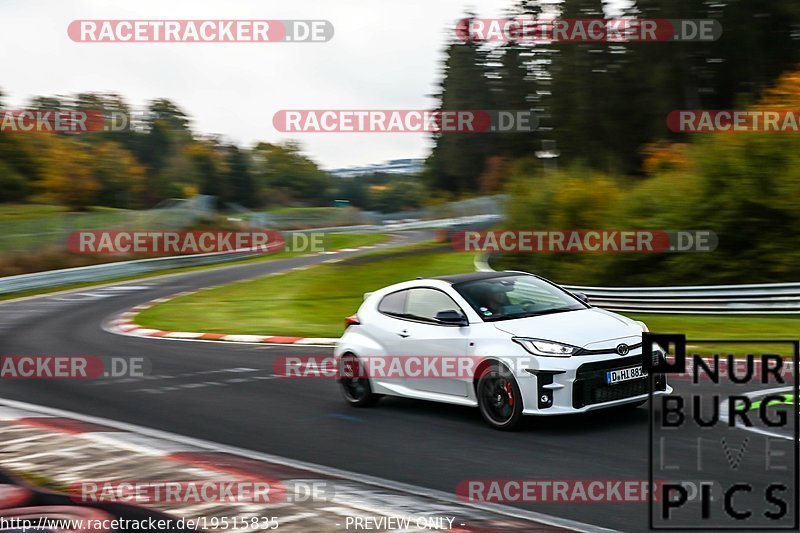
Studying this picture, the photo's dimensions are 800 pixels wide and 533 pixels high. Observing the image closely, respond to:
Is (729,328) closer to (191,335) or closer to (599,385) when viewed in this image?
(599,385)

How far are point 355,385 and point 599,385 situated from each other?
10.2 ft

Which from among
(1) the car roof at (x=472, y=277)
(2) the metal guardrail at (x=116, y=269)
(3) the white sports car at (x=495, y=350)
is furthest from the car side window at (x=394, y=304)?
(2) the metal guardrail at (x=116, y=269)

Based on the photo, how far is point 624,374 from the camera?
8188 millimetres

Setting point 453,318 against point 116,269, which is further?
point 116,269

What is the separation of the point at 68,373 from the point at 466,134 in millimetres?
81639

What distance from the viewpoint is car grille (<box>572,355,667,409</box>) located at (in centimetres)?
801

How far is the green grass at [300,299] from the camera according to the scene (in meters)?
20.9

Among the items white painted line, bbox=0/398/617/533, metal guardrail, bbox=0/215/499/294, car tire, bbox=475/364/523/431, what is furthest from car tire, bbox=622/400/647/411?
metal guardrail, bbox=0/215/499/294

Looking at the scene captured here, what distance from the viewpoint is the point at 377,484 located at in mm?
6832

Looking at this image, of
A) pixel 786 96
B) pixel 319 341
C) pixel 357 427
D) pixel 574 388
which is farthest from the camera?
pixel 786 96

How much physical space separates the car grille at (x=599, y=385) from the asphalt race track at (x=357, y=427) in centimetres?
29

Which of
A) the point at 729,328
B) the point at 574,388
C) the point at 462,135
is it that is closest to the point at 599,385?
the point at 574,388

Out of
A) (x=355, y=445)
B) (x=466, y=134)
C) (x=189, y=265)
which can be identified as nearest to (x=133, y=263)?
(x=189, y=265)

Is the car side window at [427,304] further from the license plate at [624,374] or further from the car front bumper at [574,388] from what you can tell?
the license plate at [624,374]
